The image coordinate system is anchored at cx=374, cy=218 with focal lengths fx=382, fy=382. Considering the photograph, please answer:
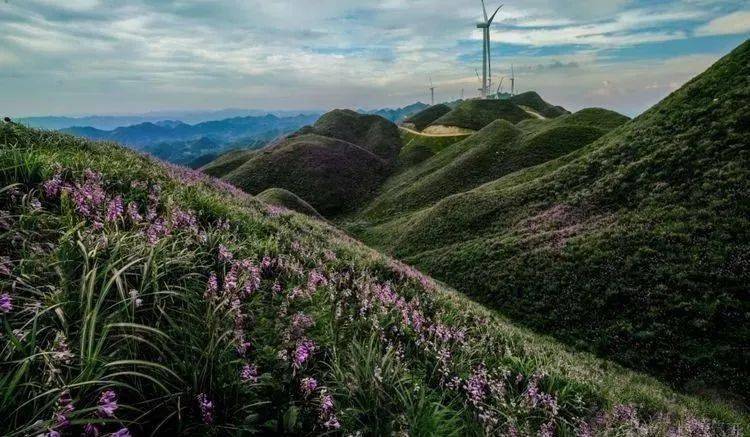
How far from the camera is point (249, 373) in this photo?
4219mm

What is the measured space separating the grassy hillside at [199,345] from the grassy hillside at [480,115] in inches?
4706

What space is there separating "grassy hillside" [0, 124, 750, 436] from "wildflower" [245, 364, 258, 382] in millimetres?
23

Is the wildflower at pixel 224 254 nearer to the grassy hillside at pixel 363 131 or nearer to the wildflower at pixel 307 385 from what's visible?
the wildflower at pixel 307 385

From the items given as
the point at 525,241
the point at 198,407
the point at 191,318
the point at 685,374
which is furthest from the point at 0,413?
the point at 525,241

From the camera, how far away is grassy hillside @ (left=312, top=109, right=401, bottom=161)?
4623 inches

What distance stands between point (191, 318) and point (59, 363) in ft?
5.75

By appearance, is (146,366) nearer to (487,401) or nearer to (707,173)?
(487,401)

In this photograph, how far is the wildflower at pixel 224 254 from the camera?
657cm

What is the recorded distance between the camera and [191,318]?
16.2ft

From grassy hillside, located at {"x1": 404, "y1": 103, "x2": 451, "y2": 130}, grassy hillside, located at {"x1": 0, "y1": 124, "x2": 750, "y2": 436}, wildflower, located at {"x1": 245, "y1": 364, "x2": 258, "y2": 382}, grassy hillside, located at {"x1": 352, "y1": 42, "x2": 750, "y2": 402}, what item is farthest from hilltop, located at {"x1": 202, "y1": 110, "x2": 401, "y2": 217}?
wildflower, located at {"x1": 245, "y1": 364, "x2": 258, "y2": 382}

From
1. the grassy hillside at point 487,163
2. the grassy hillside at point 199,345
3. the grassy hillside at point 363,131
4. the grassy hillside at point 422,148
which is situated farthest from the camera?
the grassy hillside at point 363,131

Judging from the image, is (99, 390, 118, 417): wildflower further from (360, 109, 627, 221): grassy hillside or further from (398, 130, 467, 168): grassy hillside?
(398, 130, 467, 168): grassy hillside

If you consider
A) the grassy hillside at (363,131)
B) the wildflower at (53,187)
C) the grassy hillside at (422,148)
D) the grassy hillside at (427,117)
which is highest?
the grassy hillside at (427,117)

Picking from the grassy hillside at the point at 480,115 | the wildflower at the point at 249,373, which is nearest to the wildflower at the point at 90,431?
the wildflower at the point at 249,373
